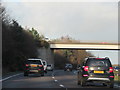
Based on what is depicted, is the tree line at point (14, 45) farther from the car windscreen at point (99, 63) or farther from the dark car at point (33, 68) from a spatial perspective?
the car windscreen at point (99, 63)

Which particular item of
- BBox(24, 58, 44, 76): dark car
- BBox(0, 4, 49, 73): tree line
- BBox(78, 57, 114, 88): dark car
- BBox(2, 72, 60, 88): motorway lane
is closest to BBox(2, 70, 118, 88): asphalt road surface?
BBox(2, 72, 60, 88): motorway lane

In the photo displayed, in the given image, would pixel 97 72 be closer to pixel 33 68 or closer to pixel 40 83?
pixel 40 83

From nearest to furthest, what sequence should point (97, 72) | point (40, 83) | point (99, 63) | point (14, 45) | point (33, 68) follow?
point (97, 72) → point (99, 63) → point (40, 83) → point (33, 68) → point (14, 45)

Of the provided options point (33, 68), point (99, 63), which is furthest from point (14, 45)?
point (99, 63)

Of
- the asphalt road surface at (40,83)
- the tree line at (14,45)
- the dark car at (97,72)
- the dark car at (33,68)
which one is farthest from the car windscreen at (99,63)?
the tree line at (14,45)

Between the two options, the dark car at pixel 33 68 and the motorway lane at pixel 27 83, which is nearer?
the motorway lane at pixel 27 83

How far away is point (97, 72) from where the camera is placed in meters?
21.7

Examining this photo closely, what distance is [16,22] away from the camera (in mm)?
70625

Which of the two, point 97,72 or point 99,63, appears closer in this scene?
point 97,72

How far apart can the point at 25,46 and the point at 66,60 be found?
5209 centimetres

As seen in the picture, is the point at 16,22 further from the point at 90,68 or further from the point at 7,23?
the point at 90,68

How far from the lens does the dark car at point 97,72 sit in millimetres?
21516

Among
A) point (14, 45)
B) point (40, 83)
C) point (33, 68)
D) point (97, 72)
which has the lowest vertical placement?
point (40, 83)

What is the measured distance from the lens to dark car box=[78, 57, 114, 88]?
70.6 feet
